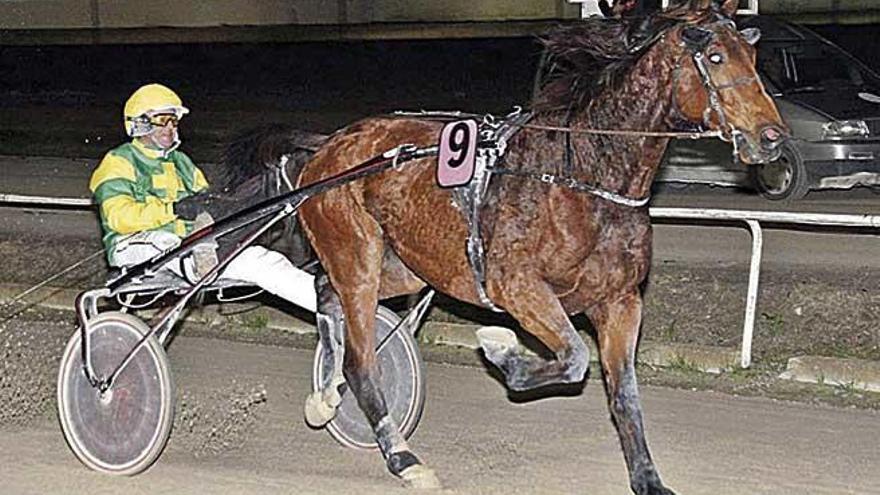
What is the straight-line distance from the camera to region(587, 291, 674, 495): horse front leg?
600cm

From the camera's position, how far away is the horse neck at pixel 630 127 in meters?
5.79

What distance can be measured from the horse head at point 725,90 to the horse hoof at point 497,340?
104 cm

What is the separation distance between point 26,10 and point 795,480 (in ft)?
93.0

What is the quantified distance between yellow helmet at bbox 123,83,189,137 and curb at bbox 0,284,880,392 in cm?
284

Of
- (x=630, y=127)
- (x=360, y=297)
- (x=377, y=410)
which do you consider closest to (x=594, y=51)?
(x=630, y=127)

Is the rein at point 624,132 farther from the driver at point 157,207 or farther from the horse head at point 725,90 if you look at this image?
the driver at point 157,207

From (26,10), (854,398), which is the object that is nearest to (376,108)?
(26,10)

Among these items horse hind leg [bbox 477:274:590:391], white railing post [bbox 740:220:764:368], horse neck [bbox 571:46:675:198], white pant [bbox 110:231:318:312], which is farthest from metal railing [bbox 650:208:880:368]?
horse hind leg [bbox 477:274:590:391]

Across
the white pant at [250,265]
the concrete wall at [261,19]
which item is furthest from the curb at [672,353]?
the concrete wall at [261,19]

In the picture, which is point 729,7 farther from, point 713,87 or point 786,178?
point 786,178

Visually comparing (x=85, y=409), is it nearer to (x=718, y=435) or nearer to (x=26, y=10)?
(x=718, y=435)

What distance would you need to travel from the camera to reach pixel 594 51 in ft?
20.0

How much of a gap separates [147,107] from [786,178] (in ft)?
26.2

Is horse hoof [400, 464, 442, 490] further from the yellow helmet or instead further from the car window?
the car window
